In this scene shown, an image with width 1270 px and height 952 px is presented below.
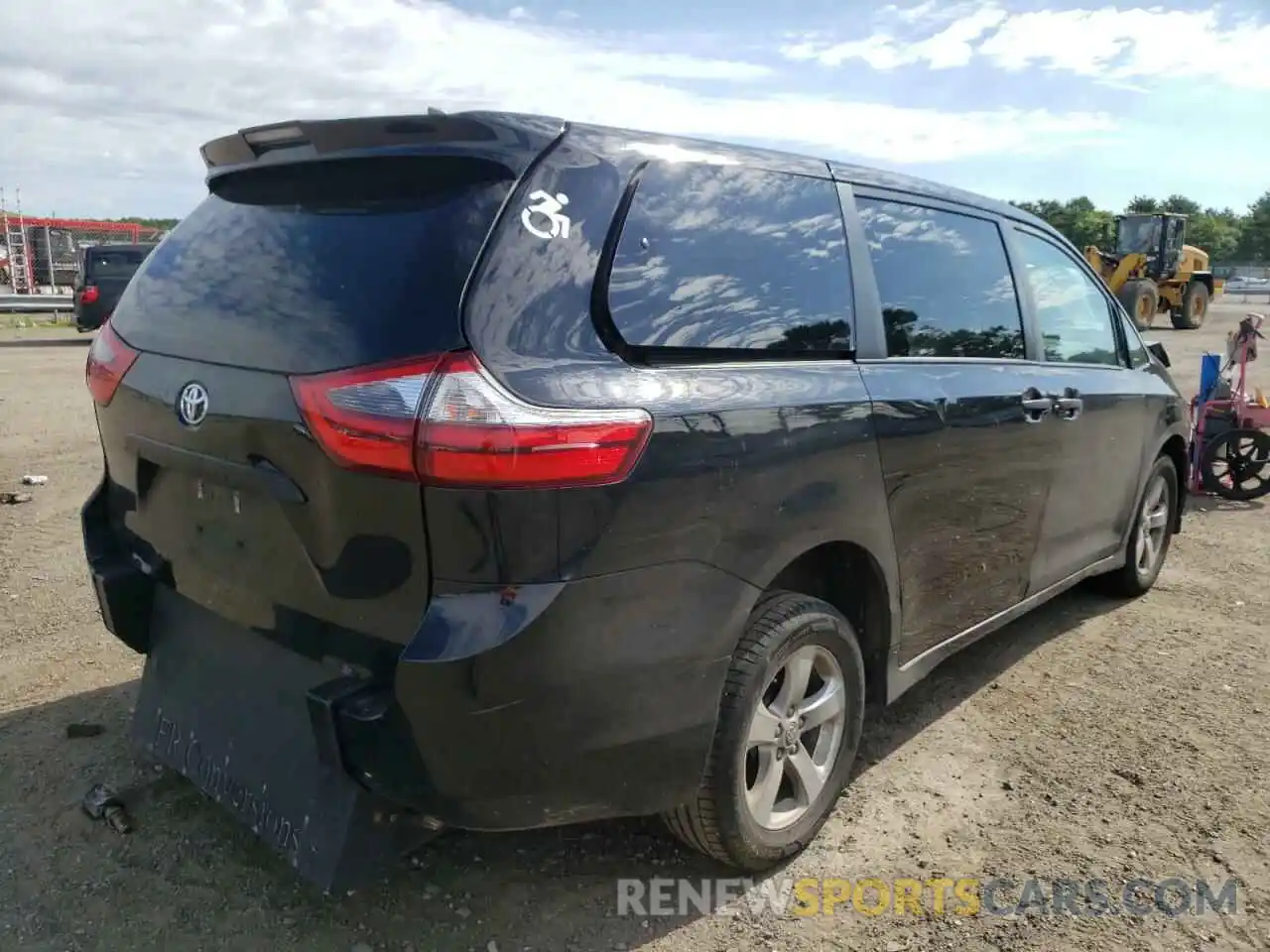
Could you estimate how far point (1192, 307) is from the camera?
83.8 ft

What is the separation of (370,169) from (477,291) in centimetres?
51

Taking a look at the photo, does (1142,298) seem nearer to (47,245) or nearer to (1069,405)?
(1069,405)

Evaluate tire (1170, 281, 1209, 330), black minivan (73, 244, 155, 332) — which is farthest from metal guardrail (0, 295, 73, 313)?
tire (1170, 281, 1209, 330)

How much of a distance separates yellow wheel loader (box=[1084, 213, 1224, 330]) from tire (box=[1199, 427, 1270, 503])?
58.6 feet

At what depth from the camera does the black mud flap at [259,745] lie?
2.21m

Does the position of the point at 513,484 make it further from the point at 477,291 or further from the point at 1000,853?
the point at 1000,853

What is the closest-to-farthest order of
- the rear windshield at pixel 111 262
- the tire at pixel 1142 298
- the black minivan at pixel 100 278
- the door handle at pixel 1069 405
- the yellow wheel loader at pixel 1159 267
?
the door handle at pixel 1069 405
the black minivan at pixel 100 278
the rear windshield at pixel 111 262
the tire at pixel 1142 298
the yellow wheel loader at pixel 1159 267

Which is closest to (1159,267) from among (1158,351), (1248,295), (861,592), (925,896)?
(1158,351)

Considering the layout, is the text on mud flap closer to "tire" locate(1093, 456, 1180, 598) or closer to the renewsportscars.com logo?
the renewsportscars.com logo

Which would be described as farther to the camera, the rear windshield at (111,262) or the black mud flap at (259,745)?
the rear windshield at (111,262)

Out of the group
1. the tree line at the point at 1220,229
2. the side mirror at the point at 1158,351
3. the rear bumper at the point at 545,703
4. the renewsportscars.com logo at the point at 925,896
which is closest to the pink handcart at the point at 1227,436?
the side mirror at the point at 1158,351

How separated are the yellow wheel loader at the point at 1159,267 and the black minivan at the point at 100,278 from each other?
21.1 metres

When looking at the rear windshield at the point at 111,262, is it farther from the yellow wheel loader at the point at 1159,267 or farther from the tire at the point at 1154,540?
the yellow wheel loader at the point at 1159,267

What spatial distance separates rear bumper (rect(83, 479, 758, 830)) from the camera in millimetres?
1948
